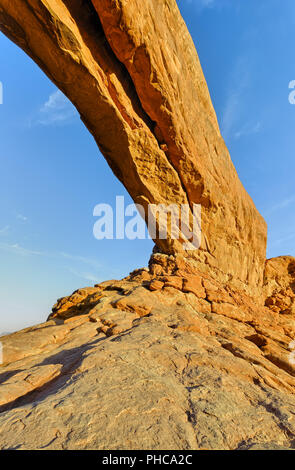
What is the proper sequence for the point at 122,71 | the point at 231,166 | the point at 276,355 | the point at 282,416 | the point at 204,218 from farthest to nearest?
the point at 231,166, the point at 204,218, the point at 122,71, the point at 276,355, the point at 282,416

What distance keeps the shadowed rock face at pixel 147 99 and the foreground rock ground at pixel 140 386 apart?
7469mm

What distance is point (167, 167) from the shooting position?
14125mm

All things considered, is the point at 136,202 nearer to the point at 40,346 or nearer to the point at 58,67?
the point at 58,67

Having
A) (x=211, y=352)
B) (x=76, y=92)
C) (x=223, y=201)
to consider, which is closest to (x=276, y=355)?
(x=211, y=352)

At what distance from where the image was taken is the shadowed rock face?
909cm

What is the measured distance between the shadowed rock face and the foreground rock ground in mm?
7469

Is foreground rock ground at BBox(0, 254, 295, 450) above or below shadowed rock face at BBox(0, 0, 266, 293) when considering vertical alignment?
below

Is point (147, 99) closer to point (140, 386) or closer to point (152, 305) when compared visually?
point (152, 305)

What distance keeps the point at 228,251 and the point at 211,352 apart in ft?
42.7

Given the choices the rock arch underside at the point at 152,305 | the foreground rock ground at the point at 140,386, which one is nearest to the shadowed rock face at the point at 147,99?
the rock arch underside at the point at 152,305

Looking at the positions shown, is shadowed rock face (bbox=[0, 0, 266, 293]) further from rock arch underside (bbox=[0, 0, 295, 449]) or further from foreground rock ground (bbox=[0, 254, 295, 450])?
foreground rock ground (bbox=[0, 254, 295, 450])

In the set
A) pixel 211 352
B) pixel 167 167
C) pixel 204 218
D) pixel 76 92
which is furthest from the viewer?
pixel 204 218

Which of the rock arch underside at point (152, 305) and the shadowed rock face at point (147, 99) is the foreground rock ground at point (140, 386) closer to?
the rock arch underside at point (152, 305)

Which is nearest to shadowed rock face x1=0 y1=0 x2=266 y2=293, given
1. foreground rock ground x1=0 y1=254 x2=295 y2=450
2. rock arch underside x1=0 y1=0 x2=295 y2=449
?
rock arch underside x1=0 y1=0 x2=295 y2=449
